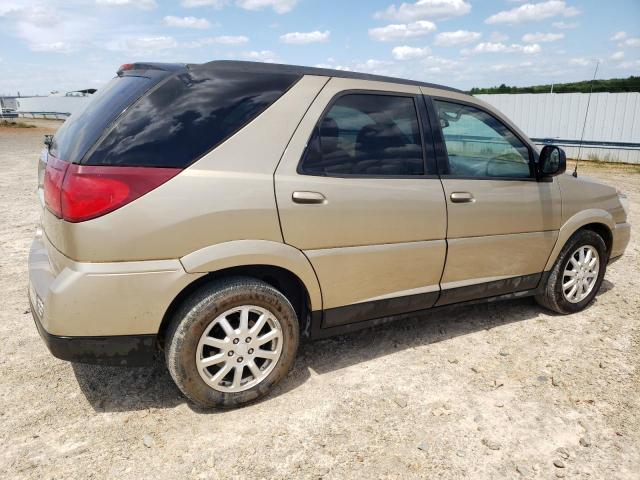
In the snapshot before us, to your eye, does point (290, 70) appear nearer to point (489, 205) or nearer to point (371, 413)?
point (489, 205)

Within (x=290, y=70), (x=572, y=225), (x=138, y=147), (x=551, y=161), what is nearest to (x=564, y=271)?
(x=572, y=225)

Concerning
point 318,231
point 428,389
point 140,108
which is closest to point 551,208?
point 428,389

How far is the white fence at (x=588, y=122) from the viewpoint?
16344 mm

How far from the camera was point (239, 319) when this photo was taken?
105 inches

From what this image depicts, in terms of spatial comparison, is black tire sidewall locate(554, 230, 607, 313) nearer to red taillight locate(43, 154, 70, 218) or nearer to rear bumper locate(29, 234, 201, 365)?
rear bumper locate(29, 234, 201, 365)

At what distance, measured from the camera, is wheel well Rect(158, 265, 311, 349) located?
254cm

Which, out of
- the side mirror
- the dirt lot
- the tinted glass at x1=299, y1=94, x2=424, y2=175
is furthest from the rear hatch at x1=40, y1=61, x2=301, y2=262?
the side mirror

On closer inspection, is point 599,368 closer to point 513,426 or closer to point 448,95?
point 513,426

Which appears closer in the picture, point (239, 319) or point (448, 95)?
point (239, 319)

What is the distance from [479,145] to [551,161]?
530mm

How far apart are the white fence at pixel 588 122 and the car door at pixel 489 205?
13.7 metres

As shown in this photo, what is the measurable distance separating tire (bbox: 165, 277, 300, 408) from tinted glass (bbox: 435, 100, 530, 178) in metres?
1.58

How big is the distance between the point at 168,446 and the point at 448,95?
2811mm

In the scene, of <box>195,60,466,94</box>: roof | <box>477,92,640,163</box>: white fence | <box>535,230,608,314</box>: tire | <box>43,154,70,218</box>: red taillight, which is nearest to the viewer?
<box>43,154,70,218</box>: red taillight
